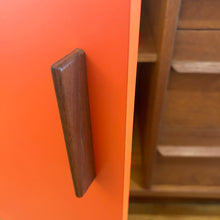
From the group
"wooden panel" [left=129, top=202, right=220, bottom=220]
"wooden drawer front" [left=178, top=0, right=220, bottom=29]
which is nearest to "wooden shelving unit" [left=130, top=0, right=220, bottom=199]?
"wooden drawer front" [left=178, top=0, right=220, bottom=29]

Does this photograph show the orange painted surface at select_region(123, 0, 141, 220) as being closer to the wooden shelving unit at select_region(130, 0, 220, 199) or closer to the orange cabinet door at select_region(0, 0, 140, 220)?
the orange cabinet door at select_region(0, 0, 140, 220)

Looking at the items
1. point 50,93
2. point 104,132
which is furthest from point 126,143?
point 50,93

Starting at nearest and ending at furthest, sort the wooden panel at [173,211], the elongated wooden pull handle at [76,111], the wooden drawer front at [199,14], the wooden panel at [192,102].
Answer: the elongated wooden pull handle at [76,111], the wooden drawer front at [199,14], the wooden panel at [192,102], the wooden panel at [173,211]

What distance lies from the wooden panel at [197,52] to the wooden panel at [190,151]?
1.04 ft

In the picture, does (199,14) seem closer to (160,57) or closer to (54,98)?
(160,57)

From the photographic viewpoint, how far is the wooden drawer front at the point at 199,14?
1.84 feet

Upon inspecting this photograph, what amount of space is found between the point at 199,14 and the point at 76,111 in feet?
1.47

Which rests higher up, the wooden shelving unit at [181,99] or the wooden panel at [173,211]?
the wooden shelving unit at [181,99]

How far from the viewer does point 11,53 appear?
→ 0.32 meters

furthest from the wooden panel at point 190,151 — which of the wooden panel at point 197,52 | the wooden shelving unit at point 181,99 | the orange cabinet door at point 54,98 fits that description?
the orange cabinet door at point 54,98

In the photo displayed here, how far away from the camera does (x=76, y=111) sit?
302mm

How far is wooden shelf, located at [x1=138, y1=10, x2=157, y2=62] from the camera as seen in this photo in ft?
2.12

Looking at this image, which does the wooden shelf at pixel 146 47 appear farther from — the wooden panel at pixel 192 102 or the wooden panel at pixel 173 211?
the wooden panel at pixel 173 211

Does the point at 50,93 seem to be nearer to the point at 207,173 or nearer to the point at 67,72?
the point at 67,72
